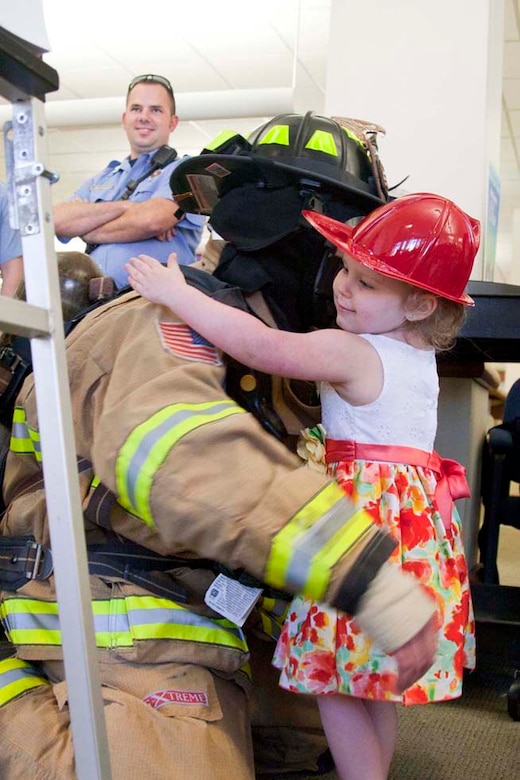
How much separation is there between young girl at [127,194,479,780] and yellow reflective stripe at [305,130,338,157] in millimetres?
124

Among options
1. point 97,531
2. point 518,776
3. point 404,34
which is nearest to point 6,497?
point 97,531

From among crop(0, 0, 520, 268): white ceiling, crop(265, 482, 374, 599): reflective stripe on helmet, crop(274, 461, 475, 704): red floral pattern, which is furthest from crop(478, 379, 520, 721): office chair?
crop(0, 0, 520, 268): white ceiling

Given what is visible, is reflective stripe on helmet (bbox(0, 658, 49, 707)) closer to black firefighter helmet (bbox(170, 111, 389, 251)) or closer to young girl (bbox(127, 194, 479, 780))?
young girl (bbox(127, 194, 479, 780))

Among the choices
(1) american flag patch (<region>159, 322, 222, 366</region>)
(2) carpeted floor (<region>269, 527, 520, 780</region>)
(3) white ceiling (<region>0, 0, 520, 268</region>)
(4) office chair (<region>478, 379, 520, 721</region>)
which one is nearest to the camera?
(1) american flag patch (<region>159, 322, 222, 366</region>)

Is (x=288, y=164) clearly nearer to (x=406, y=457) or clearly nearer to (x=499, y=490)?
(x=406, y=457)

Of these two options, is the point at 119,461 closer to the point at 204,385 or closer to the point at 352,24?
the point at 204,385

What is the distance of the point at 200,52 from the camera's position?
5914mm

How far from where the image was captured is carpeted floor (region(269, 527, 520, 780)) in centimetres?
180

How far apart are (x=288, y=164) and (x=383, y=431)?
0.44 meters

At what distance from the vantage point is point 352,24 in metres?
3.15

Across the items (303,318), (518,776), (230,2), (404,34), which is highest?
(230,2)

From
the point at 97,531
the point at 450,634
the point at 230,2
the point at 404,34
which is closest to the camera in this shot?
the point at 97,531

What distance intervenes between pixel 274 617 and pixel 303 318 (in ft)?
1.61

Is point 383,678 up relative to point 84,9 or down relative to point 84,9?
down
